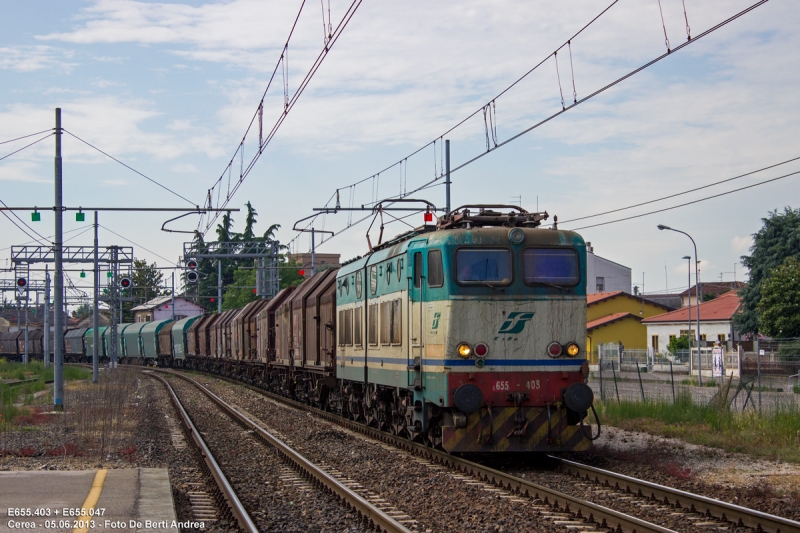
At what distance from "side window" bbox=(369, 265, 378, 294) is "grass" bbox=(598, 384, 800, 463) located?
19.0 ft

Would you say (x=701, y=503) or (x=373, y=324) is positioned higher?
(x=373, y=324)

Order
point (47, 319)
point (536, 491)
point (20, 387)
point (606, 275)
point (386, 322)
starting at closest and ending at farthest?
point (536, 491), point (386, 322), point (20, 387), point (47, 319), point (606, 275)

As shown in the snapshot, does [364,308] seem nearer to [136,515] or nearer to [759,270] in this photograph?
[136,515]

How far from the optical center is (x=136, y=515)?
886cm

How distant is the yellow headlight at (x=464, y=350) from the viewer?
1277 cm

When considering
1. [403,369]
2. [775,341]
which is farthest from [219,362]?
[403,369]

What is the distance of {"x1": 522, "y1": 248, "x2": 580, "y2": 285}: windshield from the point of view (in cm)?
1330

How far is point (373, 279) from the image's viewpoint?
54.5ft

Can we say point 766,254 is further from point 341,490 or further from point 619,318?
point 341,490

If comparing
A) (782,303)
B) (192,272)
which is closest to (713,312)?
(782,303)

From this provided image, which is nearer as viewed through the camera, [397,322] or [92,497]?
[92,497]

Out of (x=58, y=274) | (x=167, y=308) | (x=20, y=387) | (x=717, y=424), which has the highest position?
(x=167, y=308)

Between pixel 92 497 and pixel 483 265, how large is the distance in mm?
6103

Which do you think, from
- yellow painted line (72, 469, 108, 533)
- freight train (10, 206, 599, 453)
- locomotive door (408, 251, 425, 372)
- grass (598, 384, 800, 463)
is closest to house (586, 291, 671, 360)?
grass (598, 384, 800, 463)
